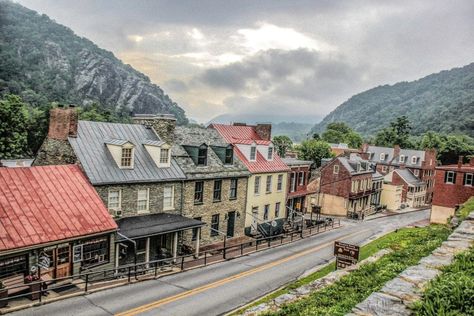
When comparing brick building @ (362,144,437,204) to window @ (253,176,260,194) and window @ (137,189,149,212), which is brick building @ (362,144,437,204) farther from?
window @ (137,189,149,212)

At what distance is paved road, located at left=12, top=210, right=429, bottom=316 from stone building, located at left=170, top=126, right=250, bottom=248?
12.8ft

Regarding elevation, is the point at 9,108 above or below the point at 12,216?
above

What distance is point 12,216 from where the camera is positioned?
17734mm

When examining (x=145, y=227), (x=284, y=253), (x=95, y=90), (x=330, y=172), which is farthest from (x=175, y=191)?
(x=95, y=90)

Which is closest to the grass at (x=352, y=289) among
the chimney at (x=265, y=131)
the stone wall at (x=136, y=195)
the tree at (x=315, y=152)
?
the stone wall at (x=136, y=195)

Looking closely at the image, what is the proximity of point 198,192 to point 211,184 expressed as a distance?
4.67ft

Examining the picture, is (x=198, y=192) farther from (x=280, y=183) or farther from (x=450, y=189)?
(x=450, y=189)

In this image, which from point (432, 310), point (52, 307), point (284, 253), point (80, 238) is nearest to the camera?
point (432, 310)

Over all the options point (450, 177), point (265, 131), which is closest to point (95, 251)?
point (265, 131)

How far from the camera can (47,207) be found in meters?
19.4

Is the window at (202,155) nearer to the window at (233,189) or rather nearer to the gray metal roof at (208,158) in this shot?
the gray metal roof at (208,158)

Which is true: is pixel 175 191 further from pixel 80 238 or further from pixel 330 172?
pixel 330 172

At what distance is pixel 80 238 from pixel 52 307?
3980 millimetres

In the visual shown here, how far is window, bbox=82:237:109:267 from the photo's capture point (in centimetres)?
1994
